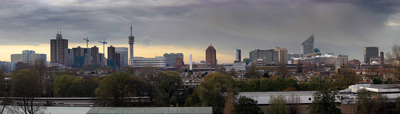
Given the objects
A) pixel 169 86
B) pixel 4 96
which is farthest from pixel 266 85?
pixel 4 96

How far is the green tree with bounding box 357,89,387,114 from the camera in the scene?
66.6 ft

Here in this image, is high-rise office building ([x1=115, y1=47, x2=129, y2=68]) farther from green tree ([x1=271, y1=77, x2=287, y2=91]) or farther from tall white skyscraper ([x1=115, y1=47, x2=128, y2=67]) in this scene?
green tree ([x1=271, y1=77, x2=287, y2=91])

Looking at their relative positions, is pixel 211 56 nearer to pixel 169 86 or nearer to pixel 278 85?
pixel 278 85

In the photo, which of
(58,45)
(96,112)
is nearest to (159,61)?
(58,45)

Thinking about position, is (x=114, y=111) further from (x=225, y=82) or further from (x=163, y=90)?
(x=163, y=90)

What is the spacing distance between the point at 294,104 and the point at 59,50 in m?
162

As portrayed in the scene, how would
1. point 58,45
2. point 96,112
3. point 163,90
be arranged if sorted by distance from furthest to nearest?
point 58,45, point 163,90, point 96,112

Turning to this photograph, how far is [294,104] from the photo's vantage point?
22.0 meters

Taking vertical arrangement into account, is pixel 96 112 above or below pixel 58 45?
below

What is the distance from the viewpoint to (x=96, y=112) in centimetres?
1540

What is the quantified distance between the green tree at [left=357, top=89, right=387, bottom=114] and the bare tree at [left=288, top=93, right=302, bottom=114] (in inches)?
169

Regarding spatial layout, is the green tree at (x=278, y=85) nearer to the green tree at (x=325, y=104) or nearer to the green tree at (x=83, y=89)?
the green tree at (x=325, y=104)

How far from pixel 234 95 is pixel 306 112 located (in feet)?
19.2

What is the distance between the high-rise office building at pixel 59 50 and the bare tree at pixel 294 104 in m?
160
